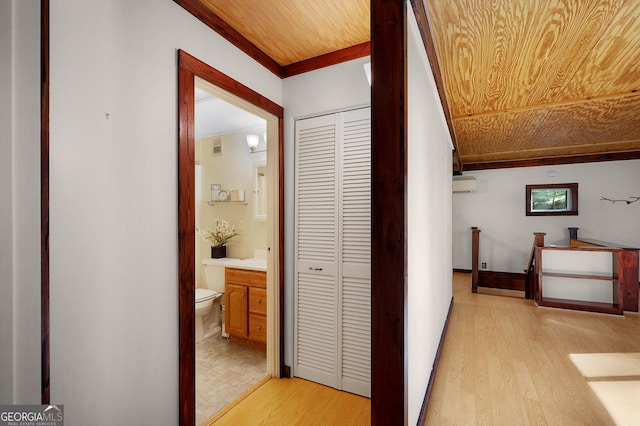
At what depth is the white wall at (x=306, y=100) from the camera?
2.16m

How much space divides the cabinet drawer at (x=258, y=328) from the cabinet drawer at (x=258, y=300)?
Answer: 0.20 feet

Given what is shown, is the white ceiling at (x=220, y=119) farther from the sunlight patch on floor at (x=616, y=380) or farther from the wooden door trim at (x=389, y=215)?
the sunlight patch on floor at (x=616, y=380)

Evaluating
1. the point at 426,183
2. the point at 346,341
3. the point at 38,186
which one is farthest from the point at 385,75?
the point at 346,341

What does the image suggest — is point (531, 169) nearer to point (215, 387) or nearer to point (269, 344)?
point (269, 344)

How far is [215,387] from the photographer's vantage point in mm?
2240

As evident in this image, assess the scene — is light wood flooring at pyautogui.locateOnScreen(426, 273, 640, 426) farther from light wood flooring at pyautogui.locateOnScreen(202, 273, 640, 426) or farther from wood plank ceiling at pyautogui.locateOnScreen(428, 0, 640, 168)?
wood plank ceiling at pyautogui.locateOnScreen(428, 0, 640, 168)

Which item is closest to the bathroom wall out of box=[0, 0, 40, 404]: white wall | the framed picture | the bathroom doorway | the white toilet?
the bathroom doorway

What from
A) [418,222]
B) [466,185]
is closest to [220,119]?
[418,222]

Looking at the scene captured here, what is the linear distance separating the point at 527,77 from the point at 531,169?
14.6 feet

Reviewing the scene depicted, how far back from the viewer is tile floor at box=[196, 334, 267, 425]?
6.74ft

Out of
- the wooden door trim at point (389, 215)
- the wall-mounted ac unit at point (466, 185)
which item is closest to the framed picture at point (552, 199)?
the wall-mounted ac unit at point (466, 185)

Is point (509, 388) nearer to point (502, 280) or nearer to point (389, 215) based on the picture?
point (389, 215)

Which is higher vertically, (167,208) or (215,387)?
(167,208)

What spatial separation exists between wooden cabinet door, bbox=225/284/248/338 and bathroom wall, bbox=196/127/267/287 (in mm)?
740
